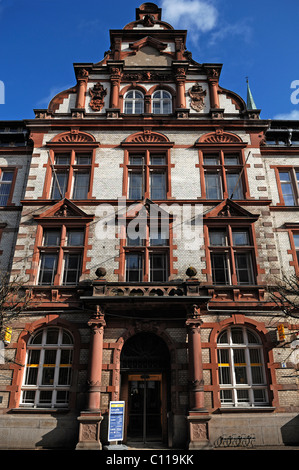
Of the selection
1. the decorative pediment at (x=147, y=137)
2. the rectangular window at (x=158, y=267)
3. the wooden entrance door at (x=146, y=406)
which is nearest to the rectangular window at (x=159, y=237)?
the rectangular window at (x=158, y=267)

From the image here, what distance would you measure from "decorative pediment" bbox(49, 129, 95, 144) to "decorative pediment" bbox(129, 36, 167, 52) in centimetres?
766

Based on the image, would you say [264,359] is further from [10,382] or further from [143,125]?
[143,125]

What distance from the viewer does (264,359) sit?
1535 centimetres

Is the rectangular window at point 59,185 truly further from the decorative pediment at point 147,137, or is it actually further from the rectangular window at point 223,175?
the rectangular window at point 223,175

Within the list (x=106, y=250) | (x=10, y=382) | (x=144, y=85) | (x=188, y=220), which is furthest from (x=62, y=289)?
(x=144, y=85)

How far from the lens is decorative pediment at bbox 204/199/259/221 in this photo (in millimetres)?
18020

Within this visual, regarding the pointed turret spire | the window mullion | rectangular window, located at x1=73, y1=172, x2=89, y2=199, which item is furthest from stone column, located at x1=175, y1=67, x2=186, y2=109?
the window mullion

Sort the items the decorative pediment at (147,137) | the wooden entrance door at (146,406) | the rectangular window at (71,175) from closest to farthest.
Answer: the wooden entrance door at (146,406) < the rectangular window at (71,175) < the decorative pediment at (147,137)

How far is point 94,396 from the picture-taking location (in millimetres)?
13750

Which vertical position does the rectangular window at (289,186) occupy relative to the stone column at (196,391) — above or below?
above

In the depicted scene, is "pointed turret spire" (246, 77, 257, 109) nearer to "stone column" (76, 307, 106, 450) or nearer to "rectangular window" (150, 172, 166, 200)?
"rectangular window" (150, 172, 166, 200)

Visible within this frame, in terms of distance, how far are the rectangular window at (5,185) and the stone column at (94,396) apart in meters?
9.19

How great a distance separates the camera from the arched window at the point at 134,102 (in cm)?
2145

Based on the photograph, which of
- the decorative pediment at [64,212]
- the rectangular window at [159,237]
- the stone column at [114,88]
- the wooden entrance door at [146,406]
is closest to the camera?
the wooden entrance door at [146,406]
